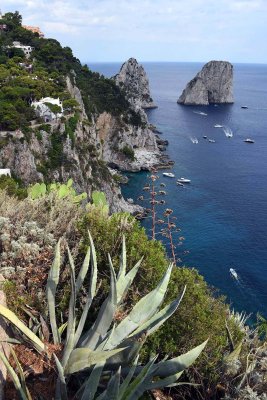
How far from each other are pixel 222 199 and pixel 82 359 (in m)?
53.1

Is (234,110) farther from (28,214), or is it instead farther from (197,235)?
(28,214)

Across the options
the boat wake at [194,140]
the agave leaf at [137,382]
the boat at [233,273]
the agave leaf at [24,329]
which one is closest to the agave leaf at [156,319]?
the agave leaf at [137,382]

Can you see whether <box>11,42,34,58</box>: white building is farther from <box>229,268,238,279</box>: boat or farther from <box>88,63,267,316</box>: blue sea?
<box>229,268,238,279</box>: boat

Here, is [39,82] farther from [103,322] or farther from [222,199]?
[103,322]

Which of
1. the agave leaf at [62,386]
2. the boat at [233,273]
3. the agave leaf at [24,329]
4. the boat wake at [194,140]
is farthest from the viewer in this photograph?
the boat wake at [194,140]

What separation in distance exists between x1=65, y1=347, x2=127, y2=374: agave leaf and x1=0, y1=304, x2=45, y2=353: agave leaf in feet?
1.84

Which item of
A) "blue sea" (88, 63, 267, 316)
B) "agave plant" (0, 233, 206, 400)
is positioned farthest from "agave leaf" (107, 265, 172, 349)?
"blue sea" (88, 63, 267, 316)

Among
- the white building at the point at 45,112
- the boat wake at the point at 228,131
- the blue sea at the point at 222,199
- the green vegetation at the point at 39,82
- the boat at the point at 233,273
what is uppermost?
the green vegetation at the point at 39,82

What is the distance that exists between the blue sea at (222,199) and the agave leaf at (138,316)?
35.9 ft

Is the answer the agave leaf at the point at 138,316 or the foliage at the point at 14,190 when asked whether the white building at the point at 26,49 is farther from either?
the agave leaf at the point at 138,316

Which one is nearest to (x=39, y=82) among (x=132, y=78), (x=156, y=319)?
(x=156, y=319)

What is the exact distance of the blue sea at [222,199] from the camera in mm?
37125

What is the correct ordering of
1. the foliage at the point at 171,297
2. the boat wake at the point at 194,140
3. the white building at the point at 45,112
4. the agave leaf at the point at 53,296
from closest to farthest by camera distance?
the agave leaf at the point at 53,296 → the foliage at the point at 171,297 → the white building at the point at 45,112 → the boat wake at the point at 194,140

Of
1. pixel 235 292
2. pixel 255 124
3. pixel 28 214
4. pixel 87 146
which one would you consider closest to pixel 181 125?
pixel 255 124
